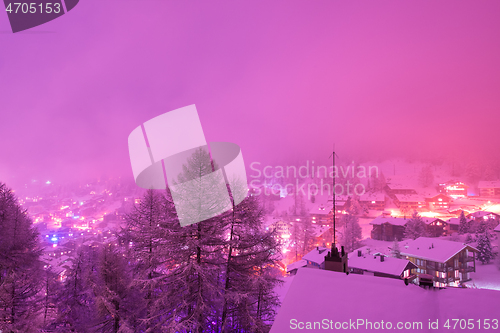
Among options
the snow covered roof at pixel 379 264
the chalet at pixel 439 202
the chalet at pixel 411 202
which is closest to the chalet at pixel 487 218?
the chalet at pixel 439 202

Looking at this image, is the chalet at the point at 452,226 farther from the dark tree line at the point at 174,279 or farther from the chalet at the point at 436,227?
the dark tree line at the point at 174,279

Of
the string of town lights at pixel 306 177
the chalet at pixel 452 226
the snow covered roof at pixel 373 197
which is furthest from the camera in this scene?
the string of town lights at pixel 306 177

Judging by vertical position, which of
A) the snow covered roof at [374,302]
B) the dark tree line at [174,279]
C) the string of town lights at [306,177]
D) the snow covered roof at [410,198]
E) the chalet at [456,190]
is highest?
the snow covered roof at [374,302]

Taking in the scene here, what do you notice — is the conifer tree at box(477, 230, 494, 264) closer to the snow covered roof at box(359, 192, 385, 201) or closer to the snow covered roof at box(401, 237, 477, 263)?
the snow covered roof at box(401, 237, 477, 263)

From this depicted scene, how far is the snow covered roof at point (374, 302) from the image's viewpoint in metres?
3.90

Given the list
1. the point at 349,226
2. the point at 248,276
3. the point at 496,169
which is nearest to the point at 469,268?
the point at 349,226

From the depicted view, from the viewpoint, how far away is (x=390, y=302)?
430 centimetres

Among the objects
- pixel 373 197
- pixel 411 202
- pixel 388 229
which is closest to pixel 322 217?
pixel 388 229

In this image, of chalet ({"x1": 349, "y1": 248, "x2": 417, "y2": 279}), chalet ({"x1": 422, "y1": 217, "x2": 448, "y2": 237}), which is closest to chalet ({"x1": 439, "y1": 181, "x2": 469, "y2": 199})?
chalet ({"x1": 422, "y1": 217, "x2": 448, "y2": 237})

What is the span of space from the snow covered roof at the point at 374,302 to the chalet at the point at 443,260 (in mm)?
27683

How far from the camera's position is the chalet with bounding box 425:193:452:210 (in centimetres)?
6500

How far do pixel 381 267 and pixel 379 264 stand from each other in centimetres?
54

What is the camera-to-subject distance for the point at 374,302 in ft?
14.3

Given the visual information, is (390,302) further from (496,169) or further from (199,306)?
(496,169)
